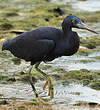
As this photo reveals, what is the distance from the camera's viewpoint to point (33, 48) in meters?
7.96

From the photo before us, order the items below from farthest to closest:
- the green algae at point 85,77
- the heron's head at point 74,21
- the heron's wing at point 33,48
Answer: the green algae at point 85,77, the heron's head at point 74,21, the heron's wing at point 33,48

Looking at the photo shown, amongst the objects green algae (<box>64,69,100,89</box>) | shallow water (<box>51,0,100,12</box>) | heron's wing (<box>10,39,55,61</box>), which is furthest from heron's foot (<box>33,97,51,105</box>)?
shallow water (<box>51,0,100,12</box>)

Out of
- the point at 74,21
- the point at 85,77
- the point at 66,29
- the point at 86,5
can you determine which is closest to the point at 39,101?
the point at 66,29

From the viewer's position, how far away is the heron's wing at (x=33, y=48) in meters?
7.75

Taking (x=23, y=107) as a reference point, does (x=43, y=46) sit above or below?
above

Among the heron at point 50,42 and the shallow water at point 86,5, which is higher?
the heron at point 50,42

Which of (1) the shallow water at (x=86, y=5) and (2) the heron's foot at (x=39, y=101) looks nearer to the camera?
(2) the heron's foot at (x=39, y=101)

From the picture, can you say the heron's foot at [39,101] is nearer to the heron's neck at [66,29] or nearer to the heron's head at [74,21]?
the heron's neck at [66,29]

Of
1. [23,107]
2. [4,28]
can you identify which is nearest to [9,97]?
[23,107]

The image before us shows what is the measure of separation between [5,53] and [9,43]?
2.69 m

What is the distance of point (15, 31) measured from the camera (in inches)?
480

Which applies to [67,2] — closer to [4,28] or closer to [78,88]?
[4,28]

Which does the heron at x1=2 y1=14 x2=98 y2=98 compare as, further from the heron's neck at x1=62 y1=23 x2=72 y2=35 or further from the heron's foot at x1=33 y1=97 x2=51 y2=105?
the heron's foot at x1=33 y1=97 x2=51 y2=105

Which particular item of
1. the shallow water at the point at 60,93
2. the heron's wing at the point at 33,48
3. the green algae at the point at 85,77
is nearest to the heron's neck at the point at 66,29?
the heron's wing at the point at 33,48
